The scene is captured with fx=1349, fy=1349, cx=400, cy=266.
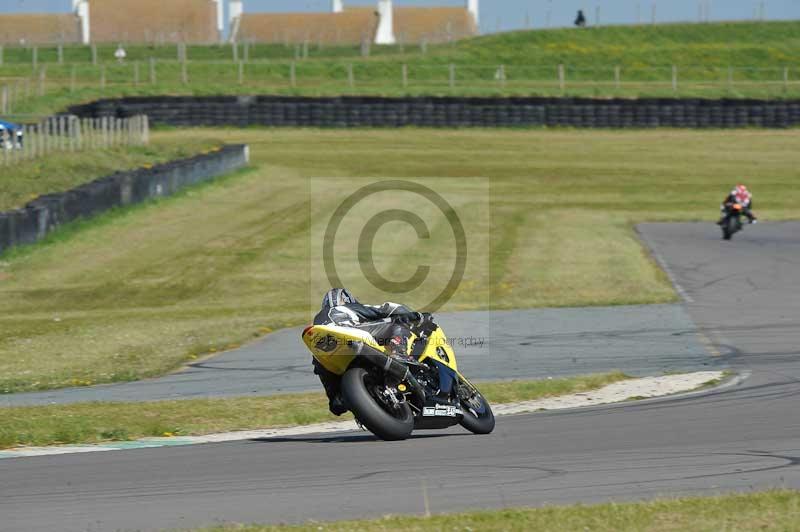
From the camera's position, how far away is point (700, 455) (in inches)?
350

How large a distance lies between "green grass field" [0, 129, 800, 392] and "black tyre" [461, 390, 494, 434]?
5458 millimetres

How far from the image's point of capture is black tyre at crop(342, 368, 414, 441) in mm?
9227

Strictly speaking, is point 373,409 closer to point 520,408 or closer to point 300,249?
point 520,408

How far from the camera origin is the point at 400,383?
9586 millimetres

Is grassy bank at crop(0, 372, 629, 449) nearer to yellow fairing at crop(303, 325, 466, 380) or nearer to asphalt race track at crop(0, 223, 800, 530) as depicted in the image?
asphalt race track at crop(0, 223, 800, 530)

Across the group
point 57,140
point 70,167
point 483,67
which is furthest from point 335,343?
point 483,67

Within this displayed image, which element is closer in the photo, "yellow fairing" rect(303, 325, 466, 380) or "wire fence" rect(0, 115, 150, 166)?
"yellow fairing" rect(303, 325, 466, 380)

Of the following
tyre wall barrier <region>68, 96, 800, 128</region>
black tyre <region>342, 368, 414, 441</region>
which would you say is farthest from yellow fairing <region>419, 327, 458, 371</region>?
tyre wall barrier <region>68, 96, 800, 128</region>

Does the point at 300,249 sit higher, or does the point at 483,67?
the point at 483,67

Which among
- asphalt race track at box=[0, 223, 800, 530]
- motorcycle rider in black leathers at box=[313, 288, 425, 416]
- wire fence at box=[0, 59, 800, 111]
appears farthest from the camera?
wire fence at box=[0, 59, 800, 111]

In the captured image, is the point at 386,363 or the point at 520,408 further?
the point at 520,408

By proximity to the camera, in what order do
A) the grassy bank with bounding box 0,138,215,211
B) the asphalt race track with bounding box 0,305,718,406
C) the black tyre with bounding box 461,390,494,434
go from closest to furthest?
the black tyre with bounding box 461,390,494,434 → the asphalt race track with bounding box 0,305,718,406 → the grassy bank with bounding box 0,138,215,211

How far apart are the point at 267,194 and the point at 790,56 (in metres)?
57.3

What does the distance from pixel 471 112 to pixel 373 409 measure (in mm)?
42942
